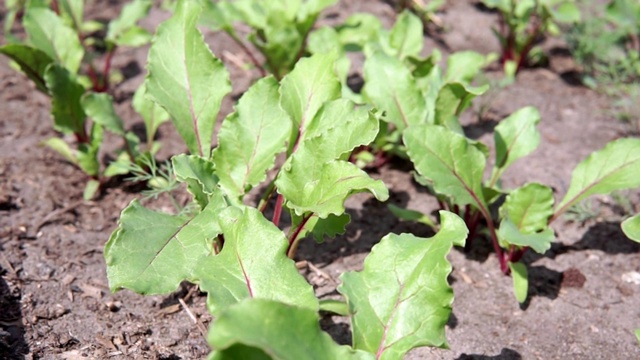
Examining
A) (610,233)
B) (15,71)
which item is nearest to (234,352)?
(610,233)

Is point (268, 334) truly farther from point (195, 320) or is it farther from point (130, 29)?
point (130, 29)

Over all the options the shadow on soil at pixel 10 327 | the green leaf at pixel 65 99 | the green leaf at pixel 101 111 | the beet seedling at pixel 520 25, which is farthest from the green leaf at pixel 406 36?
the shadow on soil at pixel 10 327

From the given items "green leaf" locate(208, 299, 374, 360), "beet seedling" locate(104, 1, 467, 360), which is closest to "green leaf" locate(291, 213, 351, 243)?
"beet seedling" locate(104, 1, 467, 360)

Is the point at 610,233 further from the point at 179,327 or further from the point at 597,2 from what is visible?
the point at 597,2

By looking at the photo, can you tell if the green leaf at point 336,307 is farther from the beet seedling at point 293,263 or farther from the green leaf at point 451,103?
the green leaf at point 451,103

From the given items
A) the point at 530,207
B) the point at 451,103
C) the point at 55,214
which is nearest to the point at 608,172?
the point at 530,207

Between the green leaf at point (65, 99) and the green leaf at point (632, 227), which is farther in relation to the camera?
the green leaf at point (65, 99)

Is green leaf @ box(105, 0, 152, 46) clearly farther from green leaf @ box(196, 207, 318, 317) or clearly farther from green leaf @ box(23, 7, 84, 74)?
green leaf @ box(196, 207, 318, 317)
